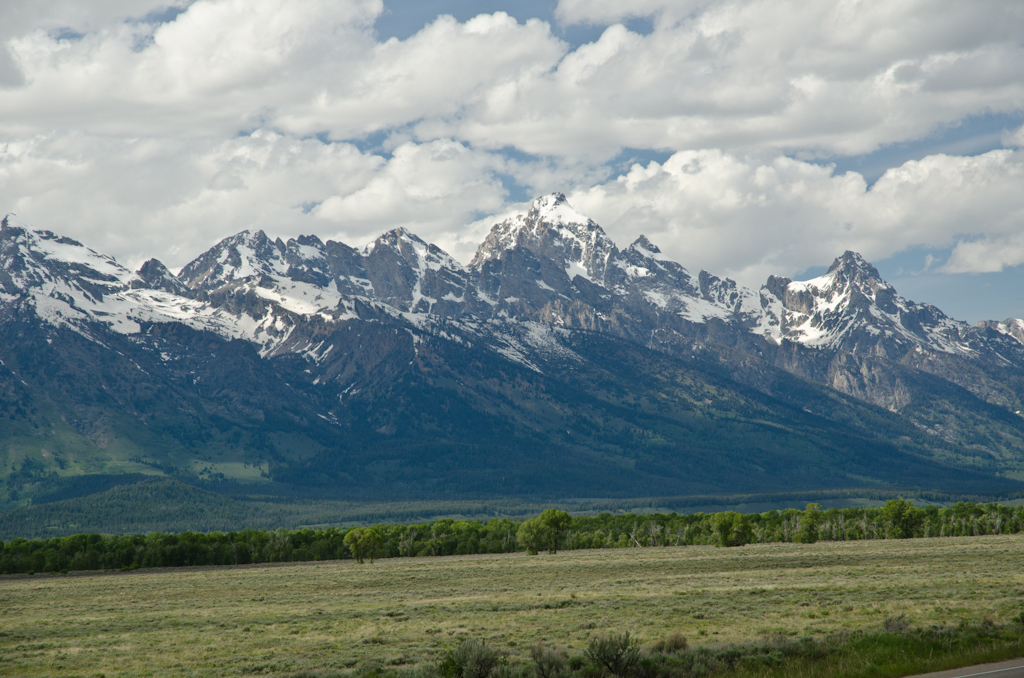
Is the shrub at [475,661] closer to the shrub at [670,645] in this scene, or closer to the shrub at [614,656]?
the shrub at [614,656]

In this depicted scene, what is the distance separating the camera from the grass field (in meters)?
42.2

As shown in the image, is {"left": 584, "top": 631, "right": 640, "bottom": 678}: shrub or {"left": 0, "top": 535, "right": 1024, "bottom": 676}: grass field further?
{"left": 0, "top": 535, "right": 1024, "bottom": 676}: grass field

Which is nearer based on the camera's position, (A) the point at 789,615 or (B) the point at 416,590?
(A) the point at 789,615

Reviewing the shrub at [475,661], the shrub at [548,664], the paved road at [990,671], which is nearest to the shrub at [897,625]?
the paved road at [990,671]

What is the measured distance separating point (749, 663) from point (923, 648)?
7.02 m

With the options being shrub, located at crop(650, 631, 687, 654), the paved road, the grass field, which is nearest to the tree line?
the grass field

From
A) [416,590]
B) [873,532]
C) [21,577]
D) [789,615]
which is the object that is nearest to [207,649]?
[789,615]

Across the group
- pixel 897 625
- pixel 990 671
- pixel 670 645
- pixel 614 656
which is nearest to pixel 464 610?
pixel 670 645

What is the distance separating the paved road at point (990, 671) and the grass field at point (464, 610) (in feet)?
32.1

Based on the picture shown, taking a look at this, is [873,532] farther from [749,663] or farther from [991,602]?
[749,663]

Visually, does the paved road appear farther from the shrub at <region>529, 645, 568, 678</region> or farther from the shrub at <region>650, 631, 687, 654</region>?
the shrub at <region>529, 645, 568, 678</region>

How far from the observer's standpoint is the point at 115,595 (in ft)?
289

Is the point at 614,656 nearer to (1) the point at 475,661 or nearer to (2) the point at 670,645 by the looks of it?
(2) the point at 670,645

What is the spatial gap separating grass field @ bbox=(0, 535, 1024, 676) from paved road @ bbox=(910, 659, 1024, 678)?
9.78 metres
